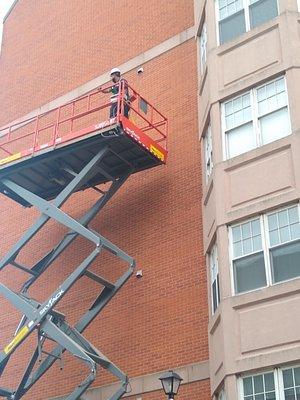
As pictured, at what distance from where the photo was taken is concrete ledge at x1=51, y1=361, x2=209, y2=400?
1510cm

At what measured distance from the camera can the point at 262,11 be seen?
660 inches

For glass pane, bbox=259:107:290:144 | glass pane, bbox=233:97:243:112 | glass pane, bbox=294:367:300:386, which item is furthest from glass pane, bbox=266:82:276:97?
glass pane, bbox=294:367:300:386

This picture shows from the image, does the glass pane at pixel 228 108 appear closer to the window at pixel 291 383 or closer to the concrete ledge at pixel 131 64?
the concrete ledge at pixel 131 64

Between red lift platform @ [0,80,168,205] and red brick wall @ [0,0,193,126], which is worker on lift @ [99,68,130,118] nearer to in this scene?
red lift platform @ [0,80,168,205]

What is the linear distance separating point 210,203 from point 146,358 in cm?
397

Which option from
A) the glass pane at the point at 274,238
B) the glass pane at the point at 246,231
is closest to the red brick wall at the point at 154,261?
the glass pane at the point at 246,231

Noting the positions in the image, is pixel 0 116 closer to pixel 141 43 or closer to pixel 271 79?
pixel 141 43

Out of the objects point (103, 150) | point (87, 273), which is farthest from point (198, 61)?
point (87, 273)

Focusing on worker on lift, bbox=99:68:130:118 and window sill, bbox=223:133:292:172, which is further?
worker on lift, bbox=99:68:130:118

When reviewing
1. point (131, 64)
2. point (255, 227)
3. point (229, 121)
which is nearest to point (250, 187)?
point (255, 227)

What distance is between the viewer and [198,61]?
19375 mm

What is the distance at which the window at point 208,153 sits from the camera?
1681cm

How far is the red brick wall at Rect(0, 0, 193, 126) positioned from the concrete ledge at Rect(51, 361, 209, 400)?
34.3 ft

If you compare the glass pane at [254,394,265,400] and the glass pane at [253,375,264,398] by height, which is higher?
the glass pane at [253,375,264,398]
